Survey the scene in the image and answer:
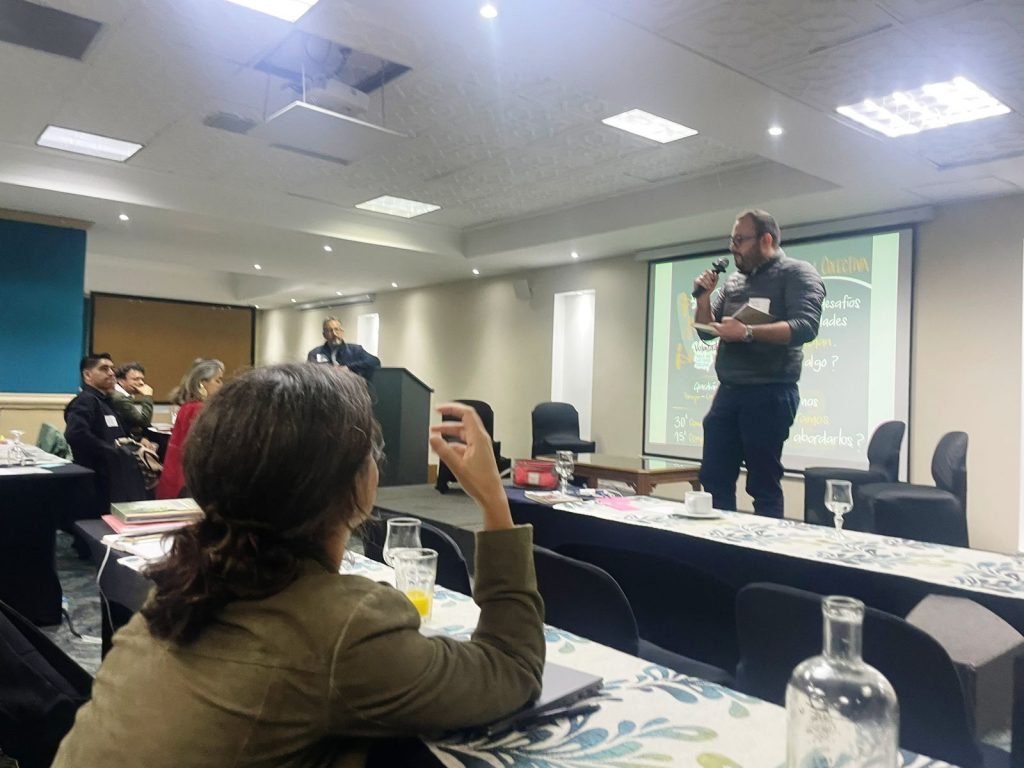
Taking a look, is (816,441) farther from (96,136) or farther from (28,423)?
(28,423)

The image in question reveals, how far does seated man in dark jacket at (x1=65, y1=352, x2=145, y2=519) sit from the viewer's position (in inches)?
162

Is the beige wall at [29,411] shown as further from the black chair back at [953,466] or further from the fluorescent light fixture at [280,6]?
the black chair back at [953,466]

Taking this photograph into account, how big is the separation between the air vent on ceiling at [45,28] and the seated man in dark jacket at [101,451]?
6.02 ft

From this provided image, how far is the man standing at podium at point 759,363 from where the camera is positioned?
2.43 m

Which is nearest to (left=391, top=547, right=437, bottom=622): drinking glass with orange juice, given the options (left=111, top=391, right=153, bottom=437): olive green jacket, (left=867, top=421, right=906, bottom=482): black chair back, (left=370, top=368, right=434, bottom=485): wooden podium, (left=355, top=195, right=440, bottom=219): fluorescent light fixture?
(left=867, top=421, right=906, bottom=482): black chair back

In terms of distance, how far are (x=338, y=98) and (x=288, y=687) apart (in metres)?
3.40

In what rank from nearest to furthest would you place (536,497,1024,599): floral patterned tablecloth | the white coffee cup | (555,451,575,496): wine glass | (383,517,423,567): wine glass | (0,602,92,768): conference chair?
(0,602,92,768): conference chair
(383,517,423,567): wine glass
(536,497,1024,599): floral patterned tablecloth
the white coffee cup
(555,451,575,496): wine glass

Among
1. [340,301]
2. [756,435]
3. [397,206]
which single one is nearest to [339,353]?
[397,206]

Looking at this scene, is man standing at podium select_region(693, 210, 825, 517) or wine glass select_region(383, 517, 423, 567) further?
man standing at podium select_region(693, 210, 825, 517)

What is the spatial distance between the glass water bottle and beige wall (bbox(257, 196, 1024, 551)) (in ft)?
3.59

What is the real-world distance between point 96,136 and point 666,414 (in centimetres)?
492

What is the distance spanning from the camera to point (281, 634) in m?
0.65

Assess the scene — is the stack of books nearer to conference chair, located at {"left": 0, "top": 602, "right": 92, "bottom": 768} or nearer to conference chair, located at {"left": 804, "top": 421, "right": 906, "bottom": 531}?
conference chair, located at {"left": 0, "top": 602, "right": 92, "bottom": 768}

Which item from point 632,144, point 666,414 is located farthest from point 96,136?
point 666,414
